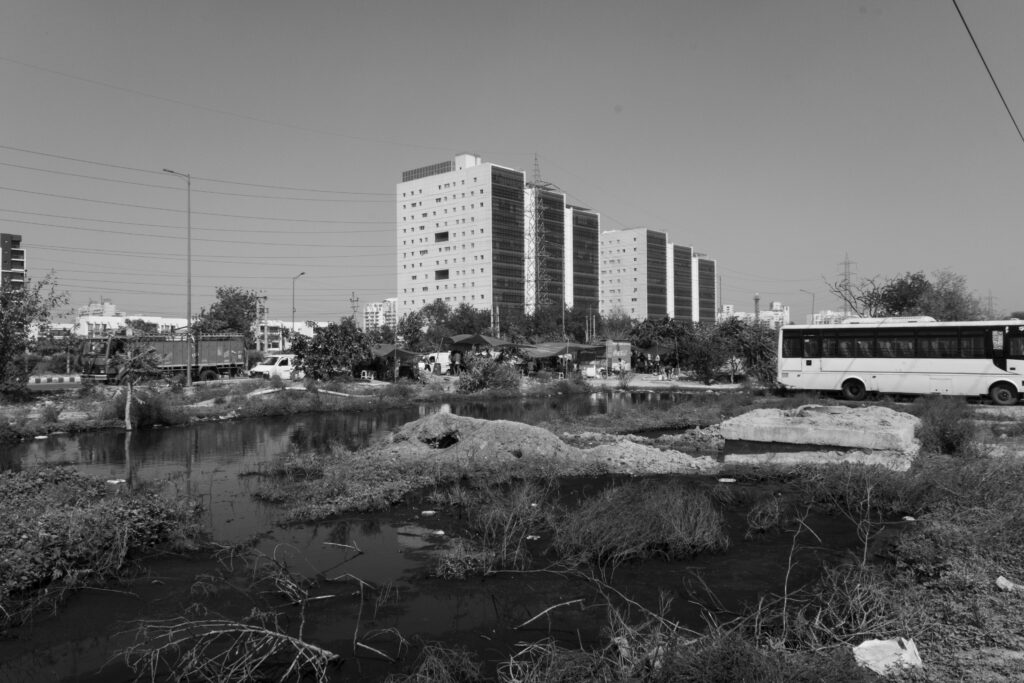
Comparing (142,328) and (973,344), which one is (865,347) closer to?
(973,344)

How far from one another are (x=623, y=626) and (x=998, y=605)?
3154 mm

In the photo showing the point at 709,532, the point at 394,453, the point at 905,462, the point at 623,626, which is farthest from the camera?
the point at 394,453

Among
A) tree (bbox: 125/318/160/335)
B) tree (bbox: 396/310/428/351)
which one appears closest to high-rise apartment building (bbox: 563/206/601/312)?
tree (bbox: 396/310/428/351)

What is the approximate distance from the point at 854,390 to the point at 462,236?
94855 mm

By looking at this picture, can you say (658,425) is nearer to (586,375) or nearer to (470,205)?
(586,375)

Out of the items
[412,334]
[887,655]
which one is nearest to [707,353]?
[887,655]

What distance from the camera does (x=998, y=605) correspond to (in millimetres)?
5363

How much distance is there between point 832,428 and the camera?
551 inches

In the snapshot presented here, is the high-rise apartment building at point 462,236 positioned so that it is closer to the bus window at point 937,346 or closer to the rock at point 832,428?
the bus window at point 937,346

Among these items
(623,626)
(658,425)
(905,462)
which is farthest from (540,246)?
(623,626)

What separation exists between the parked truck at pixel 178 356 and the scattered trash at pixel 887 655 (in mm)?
29326

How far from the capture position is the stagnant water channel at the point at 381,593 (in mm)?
5672

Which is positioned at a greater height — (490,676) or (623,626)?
(623,626)

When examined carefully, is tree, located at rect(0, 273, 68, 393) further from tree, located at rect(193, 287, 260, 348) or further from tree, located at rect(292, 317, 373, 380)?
tree, located at rect(193, 287, 260, 348)
